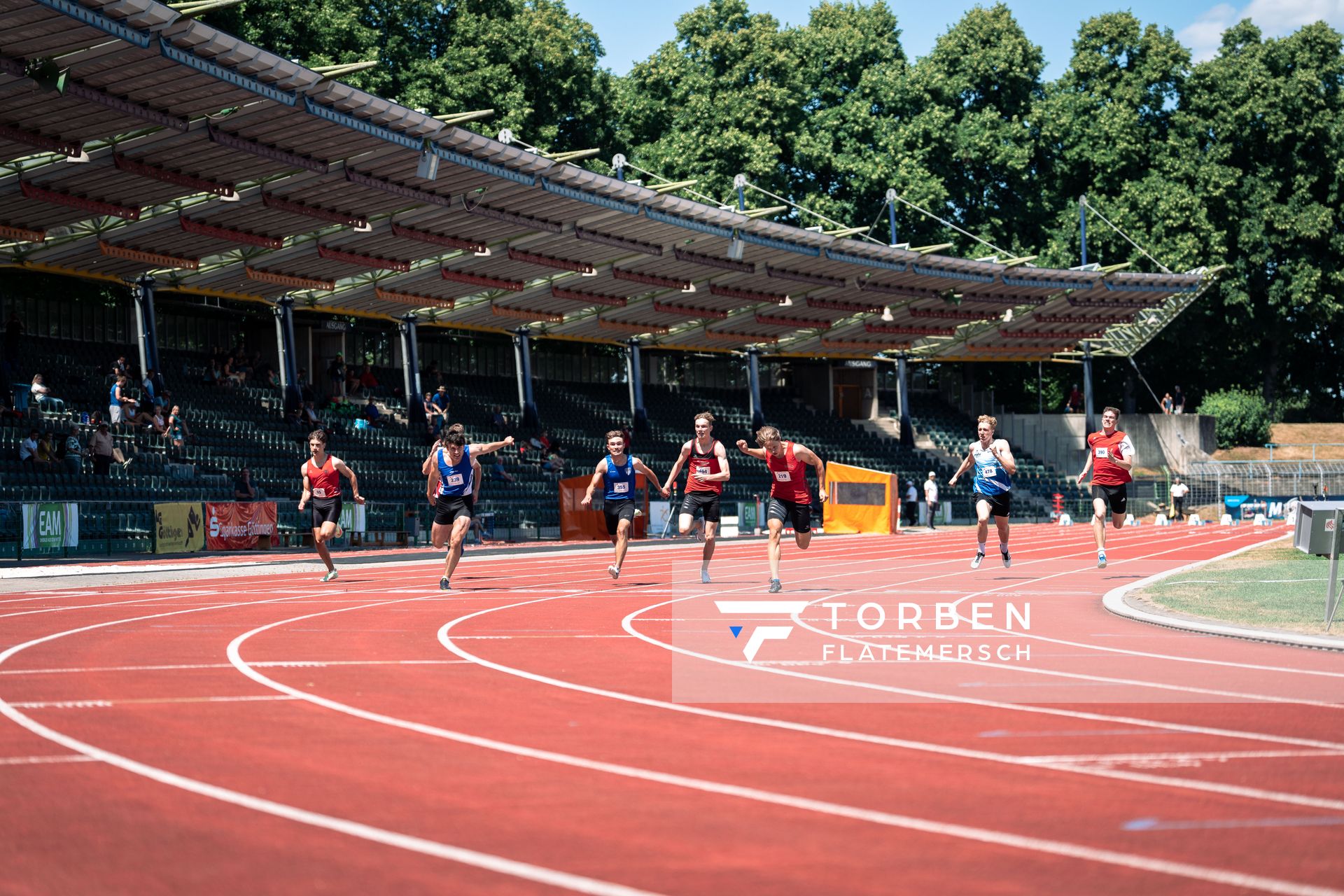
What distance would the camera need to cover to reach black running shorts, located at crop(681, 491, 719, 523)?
1869cm

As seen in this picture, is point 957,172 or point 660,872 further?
point 957,172

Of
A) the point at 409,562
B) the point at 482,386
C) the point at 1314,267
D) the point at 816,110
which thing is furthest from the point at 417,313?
the point at 1314,267

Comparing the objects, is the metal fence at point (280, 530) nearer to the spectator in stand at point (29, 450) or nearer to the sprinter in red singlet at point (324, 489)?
the spectator in stand at point (29, 450)

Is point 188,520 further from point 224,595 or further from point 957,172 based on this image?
point 957,172

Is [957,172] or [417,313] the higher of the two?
[957,172]

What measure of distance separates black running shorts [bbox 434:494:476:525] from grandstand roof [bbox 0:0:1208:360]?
10.3 m

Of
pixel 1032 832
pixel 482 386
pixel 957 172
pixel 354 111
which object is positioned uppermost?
pixel 957 172

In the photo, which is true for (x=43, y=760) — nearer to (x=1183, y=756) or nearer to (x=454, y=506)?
(x=1183, y=756)

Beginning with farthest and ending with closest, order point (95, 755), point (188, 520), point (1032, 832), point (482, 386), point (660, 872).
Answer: point (482, 386) → point (188, 520) → point (95, 755) → point (1032, 832) → point (660, 872)

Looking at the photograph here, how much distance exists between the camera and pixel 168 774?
21.7ft

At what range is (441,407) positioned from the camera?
1753 inches

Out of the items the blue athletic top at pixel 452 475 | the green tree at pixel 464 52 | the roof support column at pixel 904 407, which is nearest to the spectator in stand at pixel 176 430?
the blue athletic top at pixel 452 475

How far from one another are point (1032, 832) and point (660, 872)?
1459mm

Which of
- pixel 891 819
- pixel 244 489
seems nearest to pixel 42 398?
pixel 244 489
